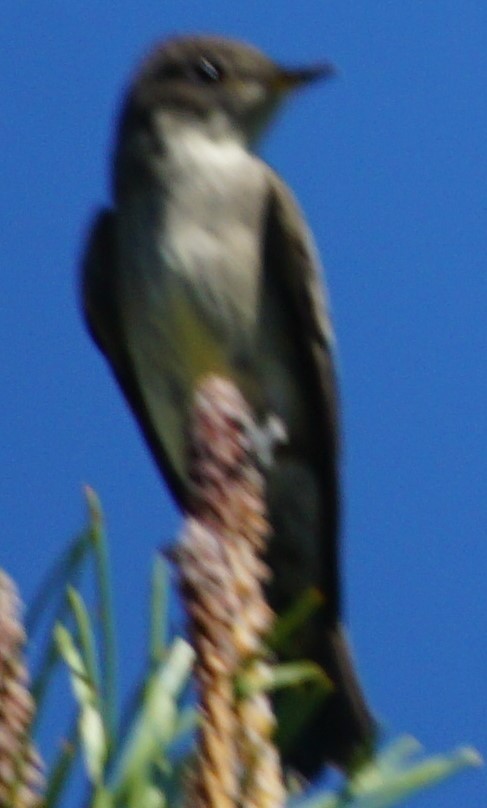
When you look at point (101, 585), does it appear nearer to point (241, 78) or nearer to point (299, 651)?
point (299, 651)

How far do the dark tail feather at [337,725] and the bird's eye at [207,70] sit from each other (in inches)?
29.6

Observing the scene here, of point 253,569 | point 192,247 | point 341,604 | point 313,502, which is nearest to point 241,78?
point 192,247

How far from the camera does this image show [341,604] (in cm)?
174

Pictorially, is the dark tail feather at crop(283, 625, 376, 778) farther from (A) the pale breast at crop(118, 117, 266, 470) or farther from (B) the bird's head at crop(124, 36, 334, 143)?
(B) the bird's head at crop(124, 36, 334, 143)

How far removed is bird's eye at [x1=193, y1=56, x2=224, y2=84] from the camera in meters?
2.06

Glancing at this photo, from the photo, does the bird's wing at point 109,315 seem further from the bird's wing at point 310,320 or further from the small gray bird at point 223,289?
the bird's wing at point 310,320

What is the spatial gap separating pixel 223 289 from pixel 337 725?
680 millimetres

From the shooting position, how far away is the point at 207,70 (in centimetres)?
207

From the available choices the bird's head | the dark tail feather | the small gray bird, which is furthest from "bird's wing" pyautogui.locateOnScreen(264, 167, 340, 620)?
the dark tail feather

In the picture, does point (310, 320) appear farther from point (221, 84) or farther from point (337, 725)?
point (337, 725)

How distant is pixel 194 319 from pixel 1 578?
46.5 inches

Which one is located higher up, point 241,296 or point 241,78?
point 241,78

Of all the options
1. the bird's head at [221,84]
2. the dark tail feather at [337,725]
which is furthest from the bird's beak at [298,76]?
the dark tail feather at [337,725]

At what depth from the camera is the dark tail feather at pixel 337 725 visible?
1081 mm
